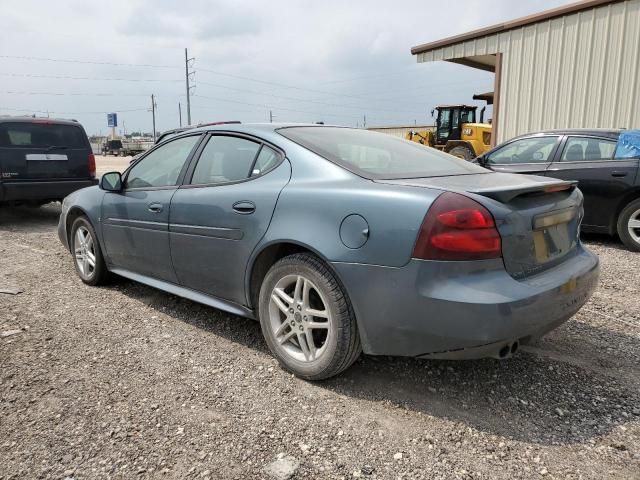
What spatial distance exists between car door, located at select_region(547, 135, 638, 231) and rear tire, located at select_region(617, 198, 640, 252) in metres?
0.13

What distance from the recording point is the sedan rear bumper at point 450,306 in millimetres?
2275

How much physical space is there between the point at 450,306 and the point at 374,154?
1213 mm

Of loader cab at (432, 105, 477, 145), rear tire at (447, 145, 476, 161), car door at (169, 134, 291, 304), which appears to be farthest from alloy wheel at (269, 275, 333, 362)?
loader cab at (432, 105, 477, 145)

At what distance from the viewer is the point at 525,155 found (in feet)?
23.1

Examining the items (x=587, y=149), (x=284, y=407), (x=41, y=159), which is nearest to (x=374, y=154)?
(x=284, y=407)

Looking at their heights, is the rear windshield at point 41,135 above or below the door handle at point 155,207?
above

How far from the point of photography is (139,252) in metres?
3.95

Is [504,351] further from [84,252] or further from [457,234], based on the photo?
[84,252]

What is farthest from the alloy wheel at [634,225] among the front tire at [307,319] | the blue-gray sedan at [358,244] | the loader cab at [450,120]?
the loader cab at [450,120]

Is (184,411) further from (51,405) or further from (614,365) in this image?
(614,365)

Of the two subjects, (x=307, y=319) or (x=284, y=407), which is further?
(x=307, y=319)

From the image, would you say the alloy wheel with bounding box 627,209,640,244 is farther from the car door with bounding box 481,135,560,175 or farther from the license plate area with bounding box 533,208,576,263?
the license plate area with bounding box 533,208,576,263

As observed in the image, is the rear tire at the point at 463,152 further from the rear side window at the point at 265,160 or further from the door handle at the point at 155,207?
the rear side window at the point at 265,160

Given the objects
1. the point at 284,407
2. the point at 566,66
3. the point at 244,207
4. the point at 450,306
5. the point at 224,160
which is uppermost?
the point at 566,66
